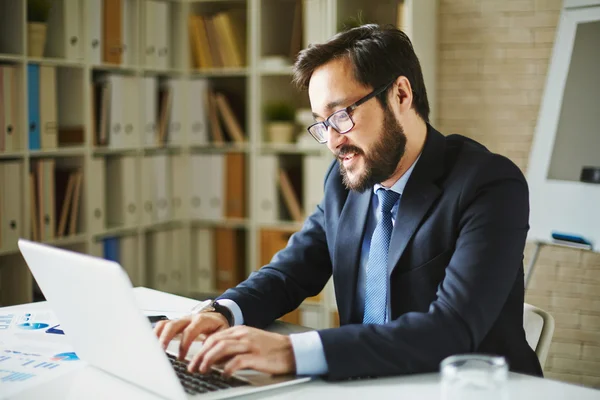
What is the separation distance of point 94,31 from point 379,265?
233cm

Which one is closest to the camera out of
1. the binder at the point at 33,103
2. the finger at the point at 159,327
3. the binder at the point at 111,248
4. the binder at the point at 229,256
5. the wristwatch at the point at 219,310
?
the finger at the point at 159,327

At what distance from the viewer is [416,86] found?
5.77 ft

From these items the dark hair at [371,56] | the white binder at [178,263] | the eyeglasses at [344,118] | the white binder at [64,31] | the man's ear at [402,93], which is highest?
the white binder at [64,31]

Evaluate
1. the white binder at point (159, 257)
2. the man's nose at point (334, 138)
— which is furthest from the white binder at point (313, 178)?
the man's nose at point (334, 138)

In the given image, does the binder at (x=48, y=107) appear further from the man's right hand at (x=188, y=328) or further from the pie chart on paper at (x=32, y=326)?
the man's right hand at (x=188, y=328)

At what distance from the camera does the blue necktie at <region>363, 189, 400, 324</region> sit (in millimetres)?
1674

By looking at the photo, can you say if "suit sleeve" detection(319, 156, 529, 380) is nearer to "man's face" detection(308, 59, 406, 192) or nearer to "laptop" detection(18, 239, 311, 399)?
"laptop" detection(18, 239, 311, 399)

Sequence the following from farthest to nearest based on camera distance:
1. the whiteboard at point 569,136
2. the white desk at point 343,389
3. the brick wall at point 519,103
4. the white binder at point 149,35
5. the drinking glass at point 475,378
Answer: the white binder at point 149,35, the brick wall at point 519,103, the whiteboard at point 569,136, the white desk at point 343,389, the drinking glass at point 475,378

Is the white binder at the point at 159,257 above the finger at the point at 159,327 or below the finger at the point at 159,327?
below

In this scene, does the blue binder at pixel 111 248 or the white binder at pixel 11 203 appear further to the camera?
the blue binder at pixel 111 248

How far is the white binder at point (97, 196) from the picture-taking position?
352cm

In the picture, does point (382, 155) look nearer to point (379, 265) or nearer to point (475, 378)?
point (379, 265)

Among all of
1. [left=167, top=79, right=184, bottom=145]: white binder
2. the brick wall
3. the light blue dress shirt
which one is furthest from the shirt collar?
[left=167, top=79, right=184, bottom=145]: white binder

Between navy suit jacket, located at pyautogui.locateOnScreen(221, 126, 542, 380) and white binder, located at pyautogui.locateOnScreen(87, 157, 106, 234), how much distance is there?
1.87m
